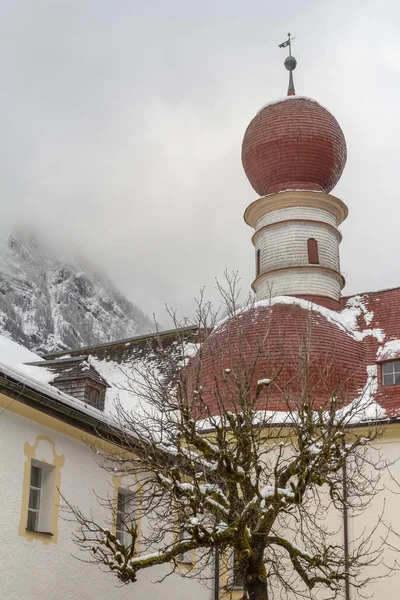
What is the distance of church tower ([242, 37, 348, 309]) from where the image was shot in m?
24.9

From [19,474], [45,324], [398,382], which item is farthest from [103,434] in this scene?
[45,324]

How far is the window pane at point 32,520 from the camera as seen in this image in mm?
12970

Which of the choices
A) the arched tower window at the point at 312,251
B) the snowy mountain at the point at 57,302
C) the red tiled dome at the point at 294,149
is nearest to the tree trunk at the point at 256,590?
the arched tower window at the point at 312,251

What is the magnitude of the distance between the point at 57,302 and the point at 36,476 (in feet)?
514

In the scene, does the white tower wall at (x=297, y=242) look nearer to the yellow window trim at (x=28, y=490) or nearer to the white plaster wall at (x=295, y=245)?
the white plaster wall at (x=295, y=245)

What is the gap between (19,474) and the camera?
12.6 m

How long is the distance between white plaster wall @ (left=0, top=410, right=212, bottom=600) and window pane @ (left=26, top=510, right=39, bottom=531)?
38cm

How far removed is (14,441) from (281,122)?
16.4 meters

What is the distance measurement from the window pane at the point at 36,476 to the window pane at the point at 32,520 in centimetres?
46

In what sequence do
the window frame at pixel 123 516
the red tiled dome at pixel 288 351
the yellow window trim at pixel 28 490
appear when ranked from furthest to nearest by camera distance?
the red tiled dome at pixel 288 351 < the window frame at pixel 123 516 < the yellow window trim at pixel 28 490

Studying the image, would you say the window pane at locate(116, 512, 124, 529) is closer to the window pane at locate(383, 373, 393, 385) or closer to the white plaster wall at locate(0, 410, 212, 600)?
the white plaster wall at locate(0, 410, 212, 600)

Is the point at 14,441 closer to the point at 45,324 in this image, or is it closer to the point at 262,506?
the point at 262,506

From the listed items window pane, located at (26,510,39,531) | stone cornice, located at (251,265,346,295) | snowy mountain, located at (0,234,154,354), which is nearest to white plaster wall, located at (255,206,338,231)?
stone cornice, located at (251,265,346,295)

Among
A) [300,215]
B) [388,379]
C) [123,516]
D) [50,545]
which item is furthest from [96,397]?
[300,215]
